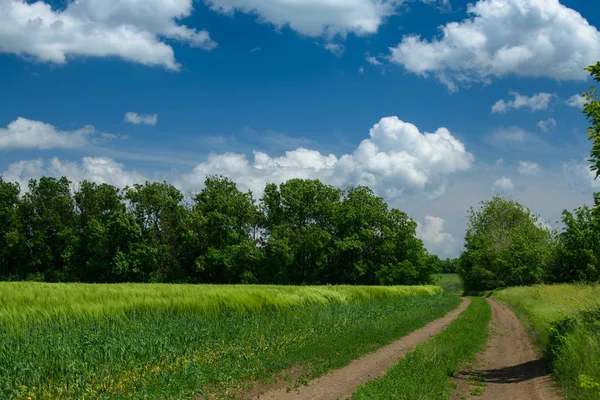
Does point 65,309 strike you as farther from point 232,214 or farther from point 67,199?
point 67,199

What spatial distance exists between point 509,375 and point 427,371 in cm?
253

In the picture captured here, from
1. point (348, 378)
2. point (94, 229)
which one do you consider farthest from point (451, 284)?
point (348, 378)

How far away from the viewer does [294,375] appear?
1136cm

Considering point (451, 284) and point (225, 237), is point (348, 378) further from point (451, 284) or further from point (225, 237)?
point (451, 284)

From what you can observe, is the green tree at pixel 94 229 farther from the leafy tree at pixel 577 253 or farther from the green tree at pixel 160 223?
the leafy tree at pixel 577 253

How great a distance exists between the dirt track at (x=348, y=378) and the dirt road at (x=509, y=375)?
2.20m

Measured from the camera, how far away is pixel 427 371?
36.5 feet

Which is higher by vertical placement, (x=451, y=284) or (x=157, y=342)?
(x=157, y=342)

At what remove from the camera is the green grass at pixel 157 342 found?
8.70 metres

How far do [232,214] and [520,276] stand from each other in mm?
44178

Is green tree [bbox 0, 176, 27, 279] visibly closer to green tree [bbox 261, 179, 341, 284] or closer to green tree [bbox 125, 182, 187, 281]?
green tree [bbox 125, 182, 187, 281]

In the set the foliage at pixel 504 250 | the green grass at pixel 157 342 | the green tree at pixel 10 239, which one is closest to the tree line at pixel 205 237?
the green tree at pixel 10 239

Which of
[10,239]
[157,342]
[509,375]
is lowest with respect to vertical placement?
[509,375]

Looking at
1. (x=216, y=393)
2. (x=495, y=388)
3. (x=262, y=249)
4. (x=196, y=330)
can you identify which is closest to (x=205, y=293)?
(x=196, y=330)
